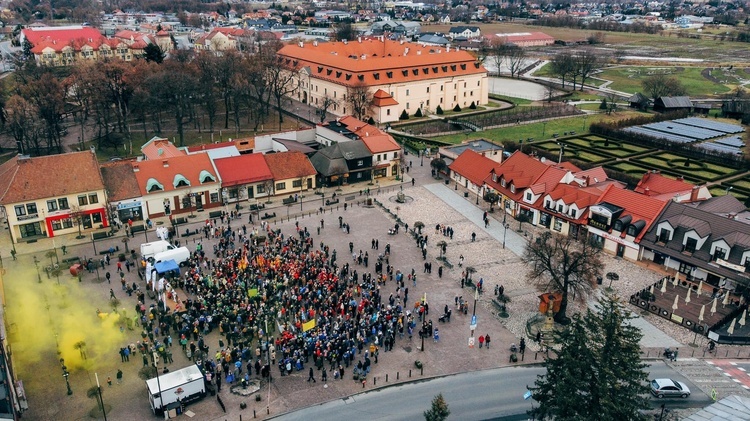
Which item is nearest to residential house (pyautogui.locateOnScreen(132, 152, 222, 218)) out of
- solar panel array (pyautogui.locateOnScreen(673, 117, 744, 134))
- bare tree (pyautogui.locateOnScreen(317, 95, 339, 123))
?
bare tree (pyautogui.locateOnScreen(317, 95, 339, 123))

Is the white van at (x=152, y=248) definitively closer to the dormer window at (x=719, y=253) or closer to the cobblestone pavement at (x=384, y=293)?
the cobblestone pavement at (x=384, y=293)

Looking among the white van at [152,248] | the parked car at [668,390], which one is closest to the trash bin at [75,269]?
the white van at [152,248]

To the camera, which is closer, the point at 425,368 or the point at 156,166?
the point at 425,368

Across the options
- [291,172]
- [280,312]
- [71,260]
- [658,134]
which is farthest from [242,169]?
[658,134]

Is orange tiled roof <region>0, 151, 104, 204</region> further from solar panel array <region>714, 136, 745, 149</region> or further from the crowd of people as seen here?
solar panel array <region>714, 136, 745, 149</region>

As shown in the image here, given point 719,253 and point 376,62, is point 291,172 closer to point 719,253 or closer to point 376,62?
point 719,253

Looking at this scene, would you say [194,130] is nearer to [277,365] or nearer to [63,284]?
[63,284]

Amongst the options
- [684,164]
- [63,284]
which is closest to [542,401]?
[63,284]
